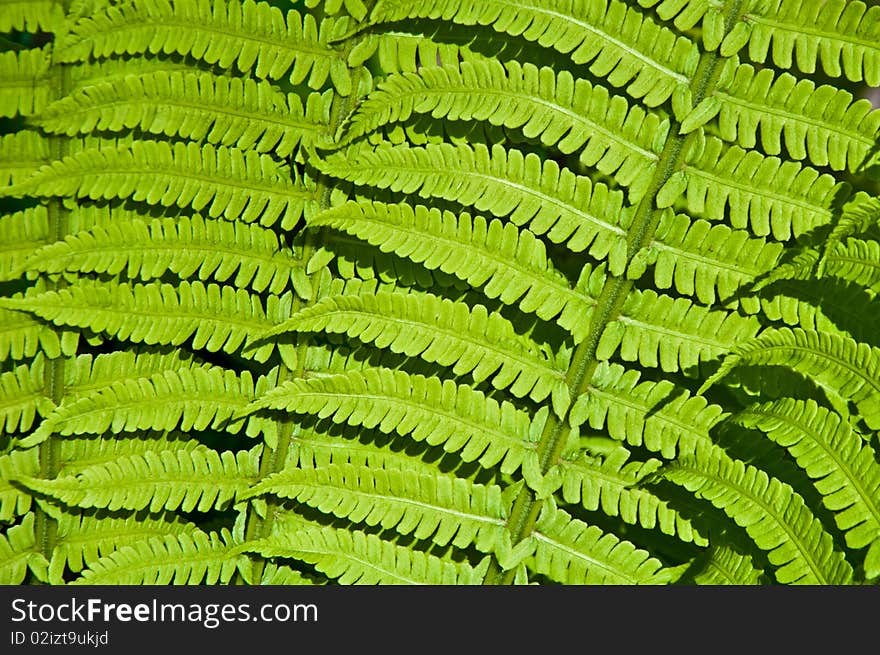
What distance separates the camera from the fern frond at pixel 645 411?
4.43 ft

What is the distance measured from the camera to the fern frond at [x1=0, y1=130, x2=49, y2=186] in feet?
4.91

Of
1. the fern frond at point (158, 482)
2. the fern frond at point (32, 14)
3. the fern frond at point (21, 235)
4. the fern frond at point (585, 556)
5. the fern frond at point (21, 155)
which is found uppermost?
the fern frond at point (32, 14)

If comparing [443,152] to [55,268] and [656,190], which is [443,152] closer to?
[656,190]

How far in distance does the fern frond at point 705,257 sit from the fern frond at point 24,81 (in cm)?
113

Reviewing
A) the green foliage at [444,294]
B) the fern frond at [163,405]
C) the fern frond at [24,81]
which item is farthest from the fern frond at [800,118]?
the fern frond at [24,81]

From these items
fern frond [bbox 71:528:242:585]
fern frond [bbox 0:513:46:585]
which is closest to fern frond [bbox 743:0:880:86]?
fern frond [bbox 71:528:242:585]

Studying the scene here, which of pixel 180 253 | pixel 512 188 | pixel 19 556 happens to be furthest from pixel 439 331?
pixel 19 556

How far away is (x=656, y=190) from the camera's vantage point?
1341 millimetres

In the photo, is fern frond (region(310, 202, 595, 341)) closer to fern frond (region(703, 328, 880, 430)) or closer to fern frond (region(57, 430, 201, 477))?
fern frond (region(703, 328, 880, 430))

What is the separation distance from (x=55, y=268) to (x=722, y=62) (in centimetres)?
121

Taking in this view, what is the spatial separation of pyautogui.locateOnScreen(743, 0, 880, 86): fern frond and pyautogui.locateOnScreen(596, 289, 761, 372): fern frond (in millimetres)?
407

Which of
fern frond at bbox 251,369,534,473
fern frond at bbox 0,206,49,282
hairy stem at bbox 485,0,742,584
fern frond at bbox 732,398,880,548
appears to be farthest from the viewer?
fern frond at bbox 0,206,49,282

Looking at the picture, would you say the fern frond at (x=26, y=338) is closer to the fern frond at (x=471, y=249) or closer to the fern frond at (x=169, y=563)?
the fern frond at (x=169, y=563)

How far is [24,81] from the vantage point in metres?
1.47
